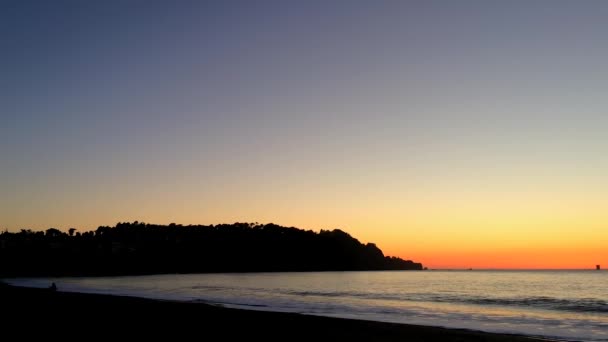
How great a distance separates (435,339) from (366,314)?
1835 cm

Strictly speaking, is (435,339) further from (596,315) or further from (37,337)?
(596,315)

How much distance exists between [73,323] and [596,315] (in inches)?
1516

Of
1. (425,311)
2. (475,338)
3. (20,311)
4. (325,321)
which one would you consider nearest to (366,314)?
(425,311)

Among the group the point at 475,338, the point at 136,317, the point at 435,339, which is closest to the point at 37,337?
the point at 136,317

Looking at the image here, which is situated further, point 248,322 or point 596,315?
point 596,315

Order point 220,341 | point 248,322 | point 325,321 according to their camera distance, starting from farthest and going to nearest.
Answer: point 325,321 → point 248,322 → point 220,341

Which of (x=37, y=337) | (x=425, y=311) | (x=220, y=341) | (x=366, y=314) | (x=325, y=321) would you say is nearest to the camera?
(x=37, y=337)

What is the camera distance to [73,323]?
916 inches

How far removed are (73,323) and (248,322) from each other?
856cm

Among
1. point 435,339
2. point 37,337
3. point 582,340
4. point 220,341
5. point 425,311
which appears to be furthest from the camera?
point 425,311

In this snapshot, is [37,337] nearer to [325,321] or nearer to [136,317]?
[136,317]

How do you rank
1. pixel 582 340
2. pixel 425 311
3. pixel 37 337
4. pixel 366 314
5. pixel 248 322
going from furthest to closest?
pixel 425 311 → pixel 366 314 → pixel 248 322 → pixel 582 340 → pixel 37 337

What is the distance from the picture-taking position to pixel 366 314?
131ft

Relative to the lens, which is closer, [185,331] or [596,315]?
[185,331]
